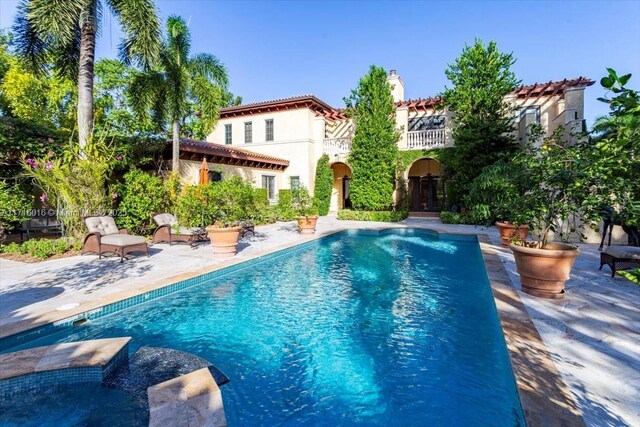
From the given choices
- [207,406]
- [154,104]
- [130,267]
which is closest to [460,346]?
[207,406]

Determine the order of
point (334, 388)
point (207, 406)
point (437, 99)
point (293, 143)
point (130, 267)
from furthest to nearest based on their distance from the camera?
point (293, 143)
point (437, 99)
point (130, 267)
point (334, 388)
point (207, 406)

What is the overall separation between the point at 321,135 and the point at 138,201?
13604 mm

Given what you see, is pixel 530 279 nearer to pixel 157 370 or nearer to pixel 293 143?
pixel 157 370

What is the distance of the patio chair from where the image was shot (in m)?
9.82

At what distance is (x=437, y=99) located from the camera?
63.5ft

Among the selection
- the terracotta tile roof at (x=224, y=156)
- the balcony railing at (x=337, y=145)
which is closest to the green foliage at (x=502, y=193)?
the terracotta tile roof at (x=224, y=156)

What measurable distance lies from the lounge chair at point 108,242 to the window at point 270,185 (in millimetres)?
12319

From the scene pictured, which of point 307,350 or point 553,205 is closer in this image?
point 307,350

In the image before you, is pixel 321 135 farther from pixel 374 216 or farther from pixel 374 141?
pixel 374 216

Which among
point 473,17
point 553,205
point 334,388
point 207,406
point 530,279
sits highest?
point 473,17

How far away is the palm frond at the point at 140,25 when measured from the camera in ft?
31.4

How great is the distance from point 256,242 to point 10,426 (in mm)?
8295

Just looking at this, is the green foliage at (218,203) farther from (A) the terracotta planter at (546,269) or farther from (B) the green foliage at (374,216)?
(B) the green foliage at (374,216)

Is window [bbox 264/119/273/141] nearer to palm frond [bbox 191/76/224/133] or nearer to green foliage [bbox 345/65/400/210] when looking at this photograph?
green foliage [bbox 345/65/400/210]
